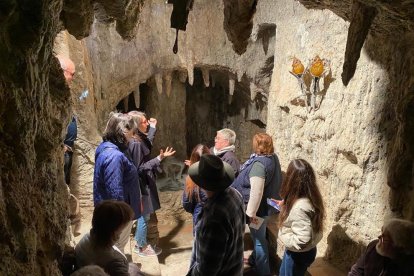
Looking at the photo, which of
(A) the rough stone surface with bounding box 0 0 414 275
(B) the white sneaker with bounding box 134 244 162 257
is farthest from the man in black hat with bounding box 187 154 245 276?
(B) the white sneaker with bounding box 134 244 162 257

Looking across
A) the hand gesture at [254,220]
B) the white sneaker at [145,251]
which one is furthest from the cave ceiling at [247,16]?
the white sneaker at [145,251]

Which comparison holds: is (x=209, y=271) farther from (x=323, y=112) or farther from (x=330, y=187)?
(x=323, y=112)

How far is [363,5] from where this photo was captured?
2.45 meters

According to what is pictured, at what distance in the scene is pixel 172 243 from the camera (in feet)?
18.6

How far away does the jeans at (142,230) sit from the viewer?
396cm

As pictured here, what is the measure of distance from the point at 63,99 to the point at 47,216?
83cm

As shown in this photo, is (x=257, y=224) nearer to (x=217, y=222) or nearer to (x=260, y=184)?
(x=260, y=184)

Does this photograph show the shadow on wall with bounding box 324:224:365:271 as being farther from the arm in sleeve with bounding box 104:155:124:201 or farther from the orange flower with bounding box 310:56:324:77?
the arm in sleeve with bounding box 104:155:124:201

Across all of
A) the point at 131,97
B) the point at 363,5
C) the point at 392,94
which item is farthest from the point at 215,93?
the point at 363,5

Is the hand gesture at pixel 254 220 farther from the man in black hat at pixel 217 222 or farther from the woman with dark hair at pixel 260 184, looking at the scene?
the man in black hat at pixel 217 222

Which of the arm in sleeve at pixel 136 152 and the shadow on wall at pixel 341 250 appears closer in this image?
the shadow on wall at pixel 341 250

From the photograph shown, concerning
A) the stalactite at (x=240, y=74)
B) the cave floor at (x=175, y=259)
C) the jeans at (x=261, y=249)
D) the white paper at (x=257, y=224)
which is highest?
the stalactite at (x=240, y=74)

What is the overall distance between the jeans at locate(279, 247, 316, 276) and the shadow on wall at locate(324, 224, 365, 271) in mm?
779

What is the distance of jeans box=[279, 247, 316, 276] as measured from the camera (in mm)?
3082
